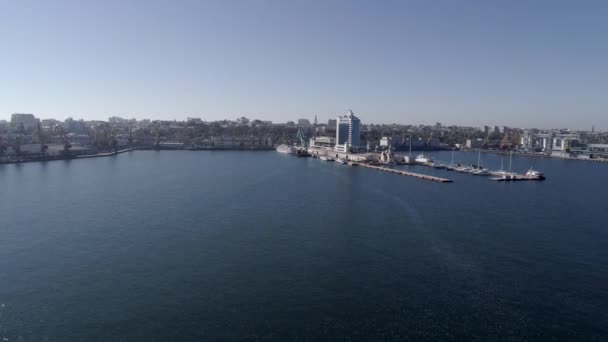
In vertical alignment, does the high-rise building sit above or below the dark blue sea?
above

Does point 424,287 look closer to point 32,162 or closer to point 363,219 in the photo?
point 363,219

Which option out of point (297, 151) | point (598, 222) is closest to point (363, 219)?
point (598, 222)

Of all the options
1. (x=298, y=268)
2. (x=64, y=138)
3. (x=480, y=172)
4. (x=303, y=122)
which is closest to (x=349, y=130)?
(x=480, y=172)

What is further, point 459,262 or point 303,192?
point 303,192

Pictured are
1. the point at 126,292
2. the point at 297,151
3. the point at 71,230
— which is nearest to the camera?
the point at 126,292

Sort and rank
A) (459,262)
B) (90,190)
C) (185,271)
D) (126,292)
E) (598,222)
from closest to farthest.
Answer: (126,292), (185,271), (459,262), (598,222), (90,190)

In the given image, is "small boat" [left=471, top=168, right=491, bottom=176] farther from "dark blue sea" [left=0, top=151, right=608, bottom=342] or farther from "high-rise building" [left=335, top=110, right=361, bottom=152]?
"high-rise building" [left=335, top=110, right=361, bottom=152]

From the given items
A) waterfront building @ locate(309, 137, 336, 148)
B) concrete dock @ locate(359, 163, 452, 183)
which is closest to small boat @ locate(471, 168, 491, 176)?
concrete dock @ locate(359, 163, 452, 183)

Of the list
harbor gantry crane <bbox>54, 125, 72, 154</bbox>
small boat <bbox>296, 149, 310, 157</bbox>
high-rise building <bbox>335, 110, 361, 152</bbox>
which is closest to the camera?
harbor gantry crane <bbox>54, 125, 72, 154</bbox>

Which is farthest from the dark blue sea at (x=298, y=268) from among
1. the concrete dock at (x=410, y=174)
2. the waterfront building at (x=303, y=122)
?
the waterfront building at (x=303, y=122)
